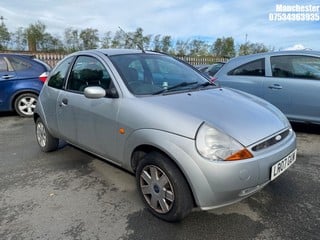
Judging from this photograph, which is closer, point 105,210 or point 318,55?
point 105,210

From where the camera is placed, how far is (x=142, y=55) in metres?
3.74

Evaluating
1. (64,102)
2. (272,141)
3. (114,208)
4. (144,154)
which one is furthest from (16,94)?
(272,141)

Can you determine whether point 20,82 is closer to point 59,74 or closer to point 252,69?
point 59,74

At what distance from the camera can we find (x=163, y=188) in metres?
2.65

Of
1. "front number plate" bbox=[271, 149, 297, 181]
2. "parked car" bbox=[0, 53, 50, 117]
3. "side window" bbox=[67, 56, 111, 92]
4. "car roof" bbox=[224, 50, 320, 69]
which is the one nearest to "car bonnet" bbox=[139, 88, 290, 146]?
"front number plate" bbox=[271, 149, 297, 181]

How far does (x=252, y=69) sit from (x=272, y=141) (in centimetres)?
337

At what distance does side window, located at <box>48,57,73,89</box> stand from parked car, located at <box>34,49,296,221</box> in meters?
0.17

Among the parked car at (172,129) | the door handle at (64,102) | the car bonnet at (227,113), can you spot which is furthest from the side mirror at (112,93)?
the door handle at (64,102)

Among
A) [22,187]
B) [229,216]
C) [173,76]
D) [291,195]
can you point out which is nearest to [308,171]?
[291,195]

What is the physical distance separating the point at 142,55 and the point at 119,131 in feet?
3.88

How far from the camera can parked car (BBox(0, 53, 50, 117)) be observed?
700 cm

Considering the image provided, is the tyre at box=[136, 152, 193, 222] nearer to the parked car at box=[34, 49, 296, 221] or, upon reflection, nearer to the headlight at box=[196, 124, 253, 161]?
the parked car at box=[34, 49, 296, 221]

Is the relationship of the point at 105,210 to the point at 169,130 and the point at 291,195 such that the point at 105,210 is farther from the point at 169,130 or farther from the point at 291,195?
the point at 291,195

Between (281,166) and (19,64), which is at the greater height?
(19,64)
